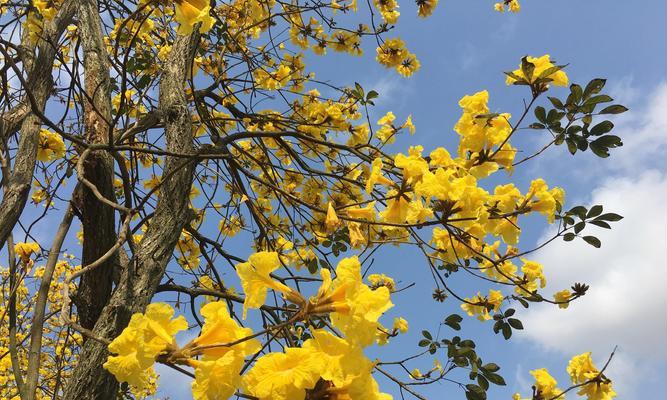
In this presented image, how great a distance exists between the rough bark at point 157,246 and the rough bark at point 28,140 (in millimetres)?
611

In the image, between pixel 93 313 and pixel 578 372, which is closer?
pixel 578 372

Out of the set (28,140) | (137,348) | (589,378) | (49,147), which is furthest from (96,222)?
(589,378)

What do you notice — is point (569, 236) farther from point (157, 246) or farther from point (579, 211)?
point (157, 246)

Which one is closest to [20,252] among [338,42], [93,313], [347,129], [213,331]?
[93,313]

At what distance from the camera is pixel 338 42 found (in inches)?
157

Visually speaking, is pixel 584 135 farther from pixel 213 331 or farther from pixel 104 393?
pixel 104 393

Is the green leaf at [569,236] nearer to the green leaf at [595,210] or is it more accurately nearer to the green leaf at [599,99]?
the green leaf at [595,210]

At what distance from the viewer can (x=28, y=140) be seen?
9.09 feet

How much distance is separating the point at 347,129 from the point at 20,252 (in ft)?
6.97

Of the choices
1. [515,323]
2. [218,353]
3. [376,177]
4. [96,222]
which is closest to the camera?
[218,353]

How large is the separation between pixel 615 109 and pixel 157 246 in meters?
1.86

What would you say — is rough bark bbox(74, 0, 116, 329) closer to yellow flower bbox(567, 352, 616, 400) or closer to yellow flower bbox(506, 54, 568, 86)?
yellow flower bbox(506, 54, 568, 86)

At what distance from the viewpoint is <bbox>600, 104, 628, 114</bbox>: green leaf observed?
5.48ft

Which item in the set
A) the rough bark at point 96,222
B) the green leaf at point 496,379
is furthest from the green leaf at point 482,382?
the rough bark at point 96,222
